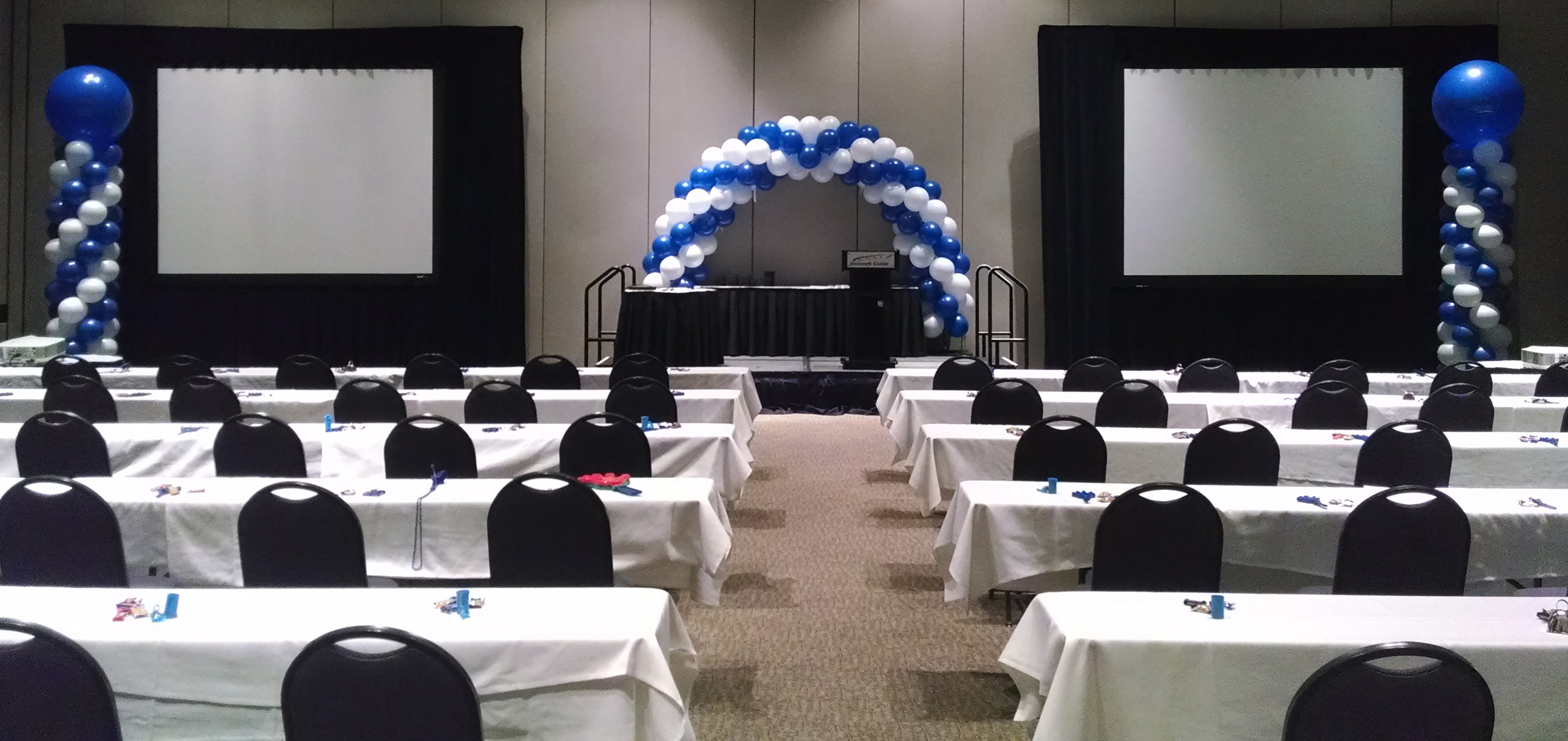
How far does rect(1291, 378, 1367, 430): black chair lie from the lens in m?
6.57

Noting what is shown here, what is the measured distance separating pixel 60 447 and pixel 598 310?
26.7 ft

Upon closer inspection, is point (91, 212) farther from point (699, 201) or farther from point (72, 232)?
point (699, 201)

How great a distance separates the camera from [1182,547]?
3.65 meters

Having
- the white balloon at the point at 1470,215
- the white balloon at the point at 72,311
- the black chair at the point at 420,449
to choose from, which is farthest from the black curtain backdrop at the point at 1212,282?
the white balloon at the point at 72,311

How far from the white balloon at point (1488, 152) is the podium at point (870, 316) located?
18.8ft

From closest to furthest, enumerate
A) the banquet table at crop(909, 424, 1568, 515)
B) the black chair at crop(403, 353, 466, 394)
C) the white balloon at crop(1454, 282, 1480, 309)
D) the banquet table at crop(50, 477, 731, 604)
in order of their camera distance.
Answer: the banquet table at crop(50, 477, 731, 604), the banquet table at crop(909, 424, 1568, 515), the black chair at crop(403, 353, 466, 394), the white balloon at crop(1454, 282, 1480, 309)

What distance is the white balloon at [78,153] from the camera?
40.1ft

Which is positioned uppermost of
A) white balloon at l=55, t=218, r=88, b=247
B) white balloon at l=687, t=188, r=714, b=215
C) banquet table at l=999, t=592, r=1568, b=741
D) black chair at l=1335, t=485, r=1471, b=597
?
white balloon at l=687, t=188, r=714, b=215

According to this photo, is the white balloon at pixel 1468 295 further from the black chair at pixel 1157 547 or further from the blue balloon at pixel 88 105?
the blue balloon at pixel 88 105

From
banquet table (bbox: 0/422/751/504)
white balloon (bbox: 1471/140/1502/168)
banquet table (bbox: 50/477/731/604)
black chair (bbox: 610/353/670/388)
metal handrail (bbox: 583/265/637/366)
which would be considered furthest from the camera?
metal handrail (bbox: 583/265/637/366)

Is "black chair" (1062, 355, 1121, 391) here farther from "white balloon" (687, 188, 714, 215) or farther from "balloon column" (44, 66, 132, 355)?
"balloon column" (44, 66, 132, 355)

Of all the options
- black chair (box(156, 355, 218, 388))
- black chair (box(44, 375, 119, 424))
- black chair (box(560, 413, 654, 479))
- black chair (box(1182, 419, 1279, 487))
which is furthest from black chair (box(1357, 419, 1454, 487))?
black chair (box(156, 355, 218, 388))

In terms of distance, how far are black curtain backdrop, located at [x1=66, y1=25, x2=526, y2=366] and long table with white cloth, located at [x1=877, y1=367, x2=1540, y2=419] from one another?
575 centimetres

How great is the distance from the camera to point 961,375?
8.26m
